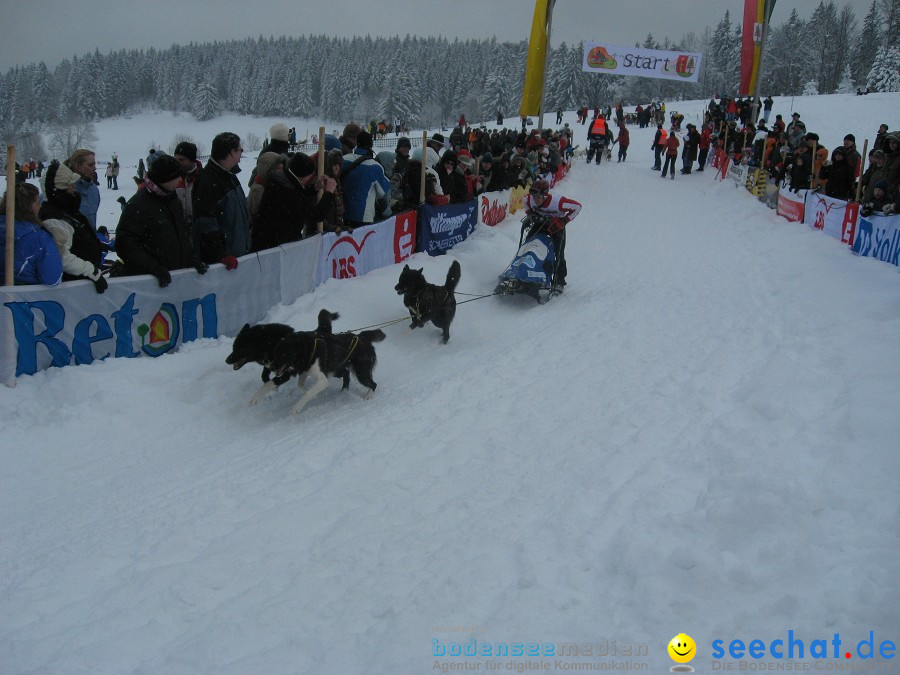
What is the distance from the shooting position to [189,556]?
3.38 metres

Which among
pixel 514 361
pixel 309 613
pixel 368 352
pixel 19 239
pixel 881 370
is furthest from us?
pixel 514 361

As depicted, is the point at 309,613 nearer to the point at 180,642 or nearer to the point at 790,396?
the point at 180,642

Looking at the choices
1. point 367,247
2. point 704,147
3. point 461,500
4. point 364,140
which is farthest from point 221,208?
point 704,147

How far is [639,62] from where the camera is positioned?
2745 centimetres

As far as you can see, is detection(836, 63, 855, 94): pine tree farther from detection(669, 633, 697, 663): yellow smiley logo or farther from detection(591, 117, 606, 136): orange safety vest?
detection(669, 633, 697, 663): yellow smiley logo

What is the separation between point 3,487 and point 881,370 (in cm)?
657

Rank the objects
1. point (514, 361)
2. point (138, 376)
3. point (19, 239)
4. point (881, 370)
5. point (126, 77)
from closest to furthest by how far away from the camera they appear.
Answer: point (19, 239), point (881, 370), point (138, 376), point (514, 361), point (126, 77)

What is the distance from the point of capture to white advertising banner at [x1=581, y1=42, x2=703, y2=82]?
26.9 meters

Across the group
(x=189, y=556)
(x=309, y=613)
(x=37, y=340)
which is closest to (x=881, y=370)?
(x=309, y=613)

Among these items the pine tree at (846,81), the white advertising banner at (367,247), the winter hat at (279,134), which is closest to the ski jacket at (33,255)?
the winter hat at (279,134)

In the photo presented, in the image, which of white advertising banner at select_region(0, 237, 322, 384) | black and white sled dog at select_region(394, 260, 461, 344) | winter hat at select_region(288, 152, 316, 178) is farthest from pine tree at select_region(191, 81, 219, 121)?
black and white sled dog at select_region(394, 260, 461, 344)

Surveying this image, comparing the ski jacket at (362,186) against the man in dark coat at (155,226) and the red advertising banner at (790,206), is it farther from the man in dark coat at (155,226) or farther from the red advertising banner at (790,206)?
the red advertising banner at (790,206)

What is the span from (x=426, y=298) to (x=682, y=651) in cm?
526

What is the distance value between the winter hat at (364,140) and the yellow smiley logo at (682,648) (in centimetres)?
771
